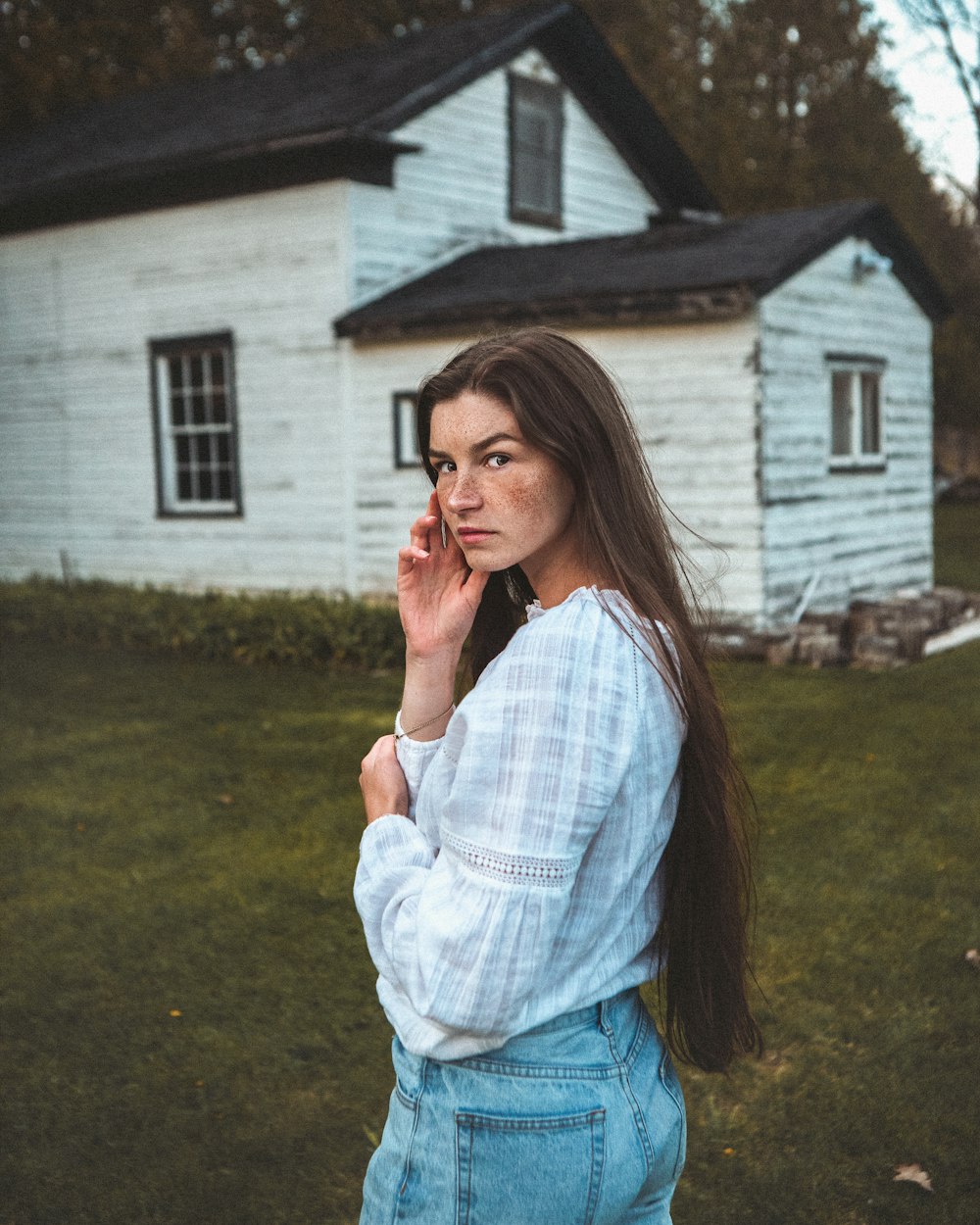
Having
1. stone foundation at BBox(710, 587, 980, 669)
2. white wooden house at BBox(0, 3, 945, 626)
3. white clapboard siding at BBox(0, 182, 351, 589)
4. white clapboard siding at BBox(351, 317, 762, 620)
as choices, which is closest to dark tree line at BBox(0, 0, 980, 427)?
white clapboard siding at BBox(0, 182, 351, 589)

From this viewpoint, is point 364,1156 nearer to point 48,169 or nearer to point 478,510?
point 478,510

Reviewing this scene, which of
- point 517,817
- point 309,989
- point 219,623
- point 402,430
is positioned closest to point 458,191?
point 402,430

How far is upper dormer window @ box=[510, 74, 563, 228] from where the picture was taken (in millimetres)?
16391

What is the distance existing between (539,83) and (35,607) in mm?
8862

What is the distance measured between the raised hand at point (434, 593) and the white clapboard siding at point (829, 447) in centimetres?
1026

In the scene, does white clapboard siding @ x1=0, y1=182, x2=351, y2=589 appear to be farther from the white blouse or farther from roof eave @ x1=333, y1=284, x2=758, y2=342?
the white blouse

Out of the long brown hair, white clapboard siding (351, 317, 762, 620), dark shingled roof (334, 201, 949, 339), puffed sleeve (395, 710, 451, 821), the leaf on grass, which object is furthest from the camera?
white clapboard siding (351, 317, 762, 620)

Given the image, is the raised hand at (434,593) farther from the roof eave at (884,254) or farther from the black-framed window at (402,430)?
the black-framed window at (402,430)

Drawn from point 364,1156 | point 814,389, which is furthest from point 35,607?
point 364,1156

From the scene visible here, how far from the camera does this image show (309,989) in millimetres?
4867

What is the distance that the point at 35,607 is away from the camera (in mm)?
14531

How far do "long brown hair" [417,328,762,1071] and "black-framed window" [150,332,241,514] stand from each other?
13769 millimetres

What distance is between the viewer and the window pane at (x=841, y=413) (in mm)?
13734

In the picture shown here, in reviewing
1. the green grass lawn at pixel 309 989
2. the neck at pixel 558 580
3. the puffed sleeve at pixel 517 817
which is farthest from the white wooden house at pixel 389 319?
the puffed sleeve at pixel 517 817
